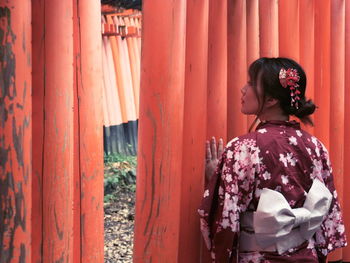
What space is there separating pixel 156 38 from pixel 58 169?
754 mm

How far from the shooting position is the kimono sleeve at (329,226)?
2.87m

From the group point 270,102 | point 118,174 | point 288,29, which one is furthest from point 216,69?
point 118,174

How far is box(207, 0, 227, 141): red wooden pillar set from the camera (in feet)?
10.2

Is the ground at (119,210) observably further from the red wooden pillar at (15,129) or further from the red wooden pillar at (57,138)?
the red wooden pillar at (15,129)

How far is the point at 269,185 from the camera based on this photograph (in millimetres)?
2600

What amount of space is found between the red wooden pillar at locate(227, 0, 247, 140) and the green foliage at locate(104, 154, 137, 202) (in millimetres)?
5480

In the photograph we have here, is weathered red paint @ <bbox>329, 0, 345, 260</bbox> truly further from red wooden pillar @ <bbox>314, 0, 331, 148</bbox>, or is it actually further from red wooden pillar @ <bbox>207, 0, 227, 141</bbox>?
red wooden pillar @ <bbox>207, 0, 227, 141</bbox>

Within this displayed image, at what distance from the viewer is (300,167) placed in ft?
8.81

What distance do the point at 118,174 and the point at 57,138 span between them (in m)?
6.54

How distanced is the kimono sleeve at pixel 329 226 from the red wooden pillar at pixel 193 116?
65 cm

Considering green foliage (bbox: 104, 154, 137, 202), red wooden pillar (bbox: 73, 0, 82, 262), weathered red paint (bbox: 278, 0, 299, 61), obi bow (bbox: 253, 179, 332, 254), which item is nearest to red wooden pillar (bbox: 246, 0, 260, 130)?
weathered red paint (bbox: 278, 0, 299, 61)

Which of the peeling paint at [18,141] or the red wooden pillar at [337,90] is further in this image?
the red wooden pillar at [337,90]

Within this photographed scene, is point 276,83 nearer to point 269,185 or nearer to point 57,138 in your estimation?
point 269,185

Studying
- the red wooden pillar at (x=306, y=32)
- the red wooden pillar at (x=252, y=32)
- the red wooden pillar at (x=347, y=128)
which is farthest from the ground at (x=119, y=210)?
the red wooden pillar at (x=252, y=32)
